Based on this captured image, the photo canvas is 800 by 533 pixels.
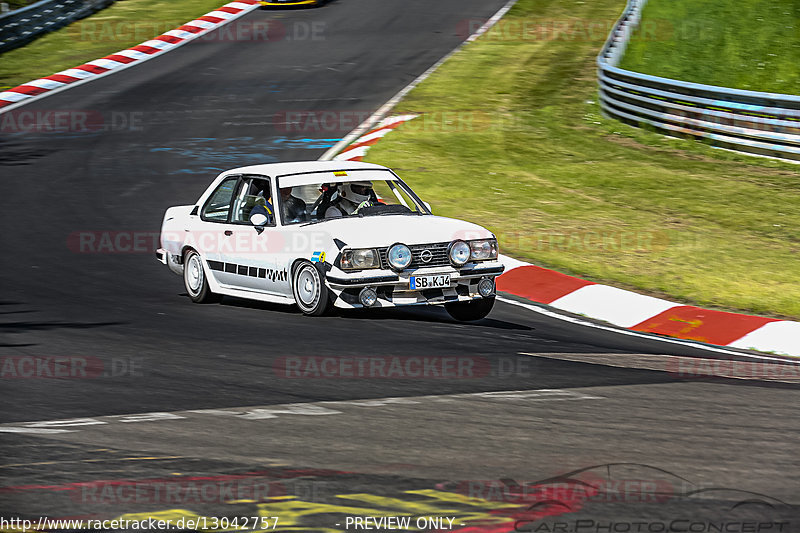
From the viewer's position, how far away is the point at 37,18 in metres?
31.5

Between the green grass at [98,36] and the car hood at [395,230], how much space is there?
58.0 feet

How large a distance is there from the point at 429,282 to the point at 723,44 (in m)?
18.7

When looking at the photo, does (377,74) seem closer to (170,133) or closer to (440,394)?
(170,133)

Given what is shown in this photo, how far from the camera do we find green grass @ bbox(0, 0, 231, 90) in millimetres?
27969

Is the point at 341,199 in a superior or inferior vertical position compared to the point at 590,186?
superior

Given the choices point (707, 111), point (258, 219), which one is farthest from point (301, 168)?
point (707, 111)

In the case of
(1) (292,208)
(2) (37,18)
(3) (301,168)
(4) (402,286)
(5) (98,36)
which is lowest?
(5) (98,36)

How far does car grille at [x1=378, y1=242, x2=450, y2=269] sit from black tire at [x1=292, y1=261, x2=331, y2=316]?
1.84ft

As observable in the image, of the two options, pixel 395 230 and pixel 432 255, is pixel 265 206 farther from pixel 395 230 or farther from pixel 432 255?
pixel 432 255

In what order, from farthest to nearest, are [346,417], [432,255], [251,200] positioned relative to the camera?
[251,200], [432,255], [346,417]

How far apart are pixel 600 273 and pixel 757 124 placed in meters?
8.38

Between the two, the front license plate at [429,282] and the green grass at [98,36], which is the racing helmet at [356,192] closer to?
the front license plate at [429,282]

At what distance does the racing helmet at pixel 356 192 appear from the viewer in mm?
11375

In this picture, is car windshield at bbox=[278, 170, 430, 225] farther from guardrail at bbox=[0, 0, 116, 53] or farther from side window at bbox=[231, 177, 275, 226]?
guardrail at bbox=[0, 0, 116, 53]
